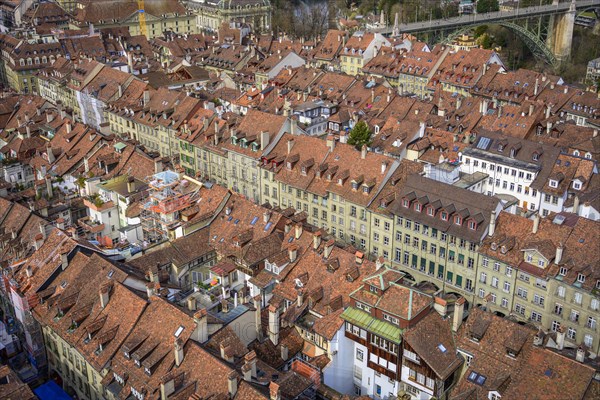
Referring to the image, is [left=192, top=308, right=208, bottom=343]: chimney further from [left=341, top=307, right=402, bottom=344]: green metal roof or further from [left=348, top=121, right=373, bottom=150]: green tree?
[left=348, top=121, right=373, bottom=150]: green tree

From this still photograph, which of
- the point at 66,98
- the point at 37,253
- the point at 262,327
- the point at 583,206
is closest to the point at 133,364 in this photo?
the point at 262,327

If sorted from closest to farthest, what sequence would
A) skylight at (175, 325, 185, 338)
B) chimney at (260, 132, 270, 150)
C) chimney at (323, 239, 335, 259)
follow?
skylight at (175, 325, 185, 338) → chimney at (323, 239, 335, 259) → chimney at (260, 132, 270, 150)

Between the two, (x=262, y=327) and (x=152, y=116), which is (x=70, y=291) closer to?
(x=262, y=327)

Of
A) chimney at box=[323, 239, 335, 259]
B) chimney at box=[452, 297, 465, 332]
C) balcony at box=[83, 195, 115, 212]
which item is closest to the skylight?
chimney at box=[323, 239, 335, 259]

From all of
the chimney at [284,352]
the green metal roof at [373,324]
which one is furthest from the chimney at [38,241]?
the green metal roof at [373,324]

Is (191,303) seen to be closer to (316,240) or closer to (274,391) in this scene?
(274,391)

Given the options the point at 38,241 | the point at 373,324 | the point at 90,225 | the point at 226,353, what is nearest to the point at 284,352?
the point at 226,353
